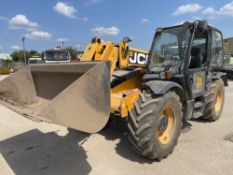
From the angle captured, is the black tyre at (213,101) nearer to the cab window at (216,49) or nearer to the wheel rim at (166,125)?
the cab window at (216,49)

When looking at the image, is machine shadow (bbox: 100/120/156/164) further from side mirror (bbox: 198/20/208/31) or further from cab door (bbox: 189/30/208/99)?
side mirror (bbox: 198/20/208/31)

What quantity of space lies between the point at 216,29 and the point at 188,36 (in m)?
1.35

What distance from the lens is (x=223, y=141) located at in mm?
4676

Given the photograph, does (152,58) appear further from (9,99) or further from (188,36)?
(9,99)

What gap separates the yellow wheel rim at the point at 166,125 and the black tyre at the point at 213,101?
5.33 feet

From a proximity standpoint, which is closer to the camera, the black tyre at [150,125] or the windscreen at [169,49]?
the black tyre at [150,125]

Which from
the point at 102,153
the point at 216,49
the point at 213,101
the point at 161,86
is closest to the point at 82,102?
the point at 161,86

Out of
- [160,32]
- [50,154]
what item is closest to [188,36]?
[160,32]

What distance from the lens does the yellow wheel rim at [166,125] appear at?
4.02 meters

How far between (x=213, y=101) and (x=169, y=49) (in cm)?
176

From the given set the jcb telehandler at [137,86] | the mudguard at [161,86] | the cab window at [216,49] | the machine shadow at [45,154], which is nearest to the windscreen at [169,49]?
the jcb telehandler at [137,86]

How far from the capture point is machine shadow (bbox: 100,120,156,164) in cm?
401

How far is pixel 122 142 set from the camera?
4.70m

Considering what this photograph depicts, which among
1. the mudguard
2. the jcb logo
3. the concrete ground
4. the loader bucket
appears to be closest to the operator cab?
the mudguard
